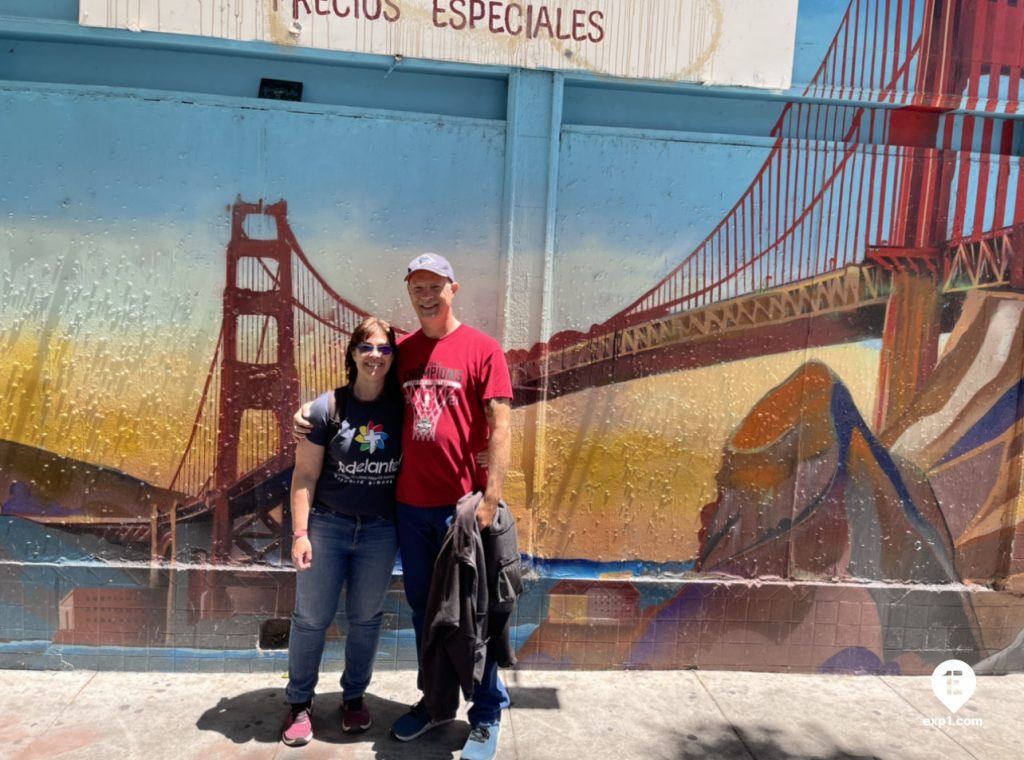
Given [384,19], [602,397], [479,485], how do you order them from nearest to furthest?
[479,485], [384,19], [602,397]

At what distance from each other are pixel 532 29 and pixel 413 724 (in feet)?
10.4

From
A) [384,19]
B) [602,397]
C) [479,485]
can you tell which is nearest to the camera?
[479,485]

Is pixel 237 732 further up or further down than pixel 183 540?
further down

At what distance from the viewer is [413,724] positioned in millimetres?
3109

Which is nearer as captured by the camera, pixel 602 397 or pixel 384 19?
pixel 384 19

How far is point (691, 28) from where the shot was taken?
11.7ft

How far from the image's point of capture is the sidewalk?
3.02 meters

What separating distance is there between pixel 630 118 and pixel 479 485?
2.01 metres

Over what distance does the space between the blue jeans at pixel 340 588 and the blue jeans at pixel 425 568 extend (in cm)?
11

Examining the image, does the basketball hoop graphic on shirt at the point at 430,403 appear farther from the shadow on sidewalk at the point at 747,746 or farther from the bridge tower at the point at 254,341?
A: the shadow on sidewalk at the point at 747,746

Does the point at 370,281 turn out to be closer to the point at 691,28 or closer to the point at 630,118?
the point at 630,118

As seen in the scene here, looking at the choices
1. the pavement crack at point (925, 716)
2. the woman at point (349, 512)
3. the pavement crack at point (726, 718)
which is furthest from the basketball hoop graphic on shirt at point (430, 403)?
the pavement crack at point (925, 716)

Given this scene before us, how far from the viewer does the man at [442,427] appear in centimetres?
283

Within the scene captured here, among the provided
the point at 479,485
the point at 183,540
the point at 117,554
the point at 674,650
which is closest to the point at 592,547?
the point at 674,650
